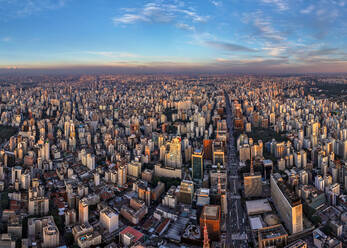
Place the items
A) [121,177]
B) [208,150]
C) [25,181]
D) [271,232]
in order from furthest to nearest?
1. [208,150]
2. [121,177]
3. [25,181]
4. [271,232]

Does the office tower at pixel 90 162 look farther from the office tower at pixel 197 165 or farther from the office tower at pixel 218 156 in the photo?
the office tower at pixel 218 156

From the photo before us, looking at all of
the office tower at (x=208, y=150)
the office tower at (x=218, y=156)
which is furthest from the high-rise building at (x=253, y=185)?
the office tower at (x=208, y=150)

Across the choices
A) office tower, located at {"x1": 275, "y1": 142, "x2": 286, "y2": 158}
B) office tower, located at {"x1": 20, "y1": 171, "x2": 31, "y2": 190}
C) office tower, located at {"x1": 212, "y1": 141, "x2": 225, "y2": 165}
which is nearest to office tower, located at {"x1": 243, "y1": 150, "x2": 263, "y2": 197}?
office tower, located at {"x1": 212, "y1": 141, "x2": 225, "y2": 165}

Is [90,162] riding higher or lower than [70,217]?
Result: higher

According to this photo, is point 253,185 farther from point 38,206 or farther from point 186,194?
point 38,206

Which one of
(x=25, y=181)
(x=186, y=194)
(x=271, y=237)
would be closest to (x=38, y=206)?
(x=25, y=181)

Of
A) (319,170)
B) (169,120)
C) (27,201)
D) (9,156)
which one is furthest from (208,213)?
(169,120)

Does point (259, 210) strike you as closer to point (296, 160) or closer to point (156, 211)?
point (156, 211)

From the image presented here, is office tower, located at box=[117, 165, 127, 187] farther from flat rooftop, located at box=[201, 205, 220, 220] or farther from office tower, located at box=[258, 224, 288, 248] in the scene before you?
office tower, located at box=[258, 224, 288, 248]

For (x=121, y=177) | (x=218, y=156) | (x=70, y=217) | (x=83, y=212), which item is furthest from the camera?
(x=218, y=156)
